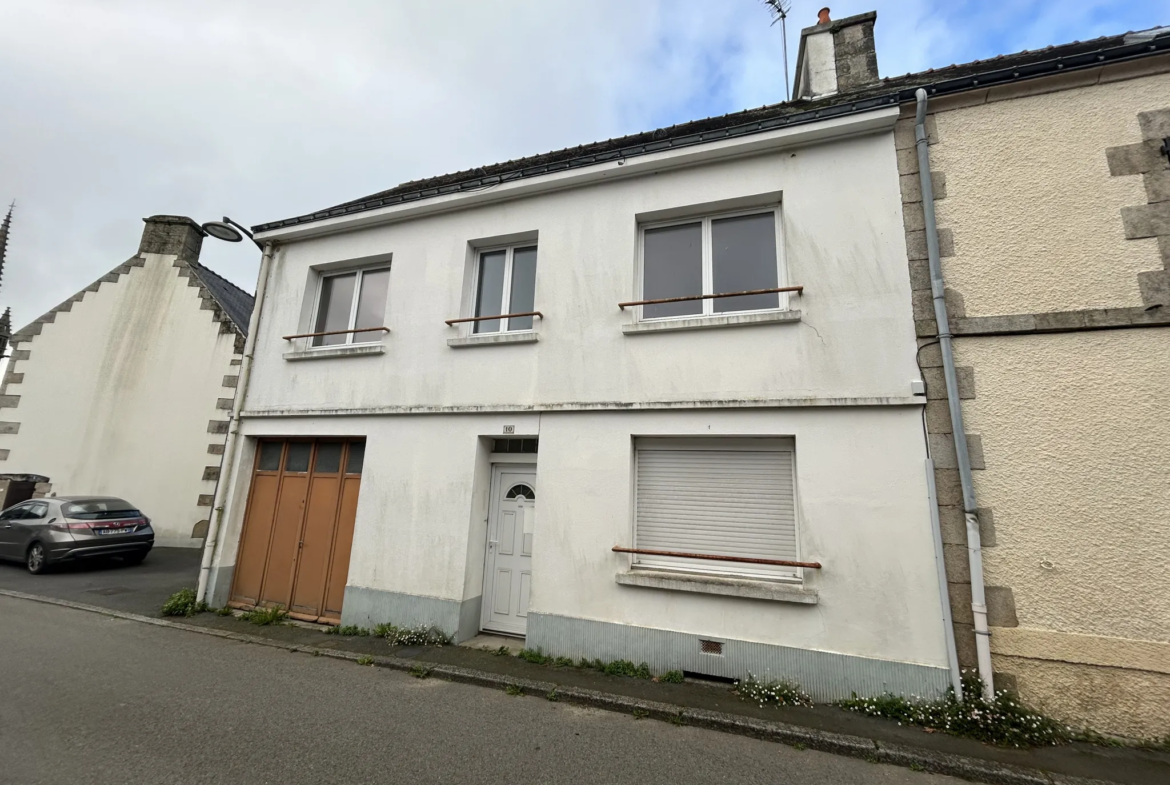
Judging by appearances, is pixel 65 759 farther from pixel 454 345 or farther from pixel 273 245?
pixel 273 245

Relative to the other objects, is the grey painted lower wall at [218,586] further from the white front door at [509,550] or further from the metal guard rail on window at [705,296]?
the metal guard rail on window at [705,296]

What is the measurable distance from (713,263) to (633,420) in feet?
6.65

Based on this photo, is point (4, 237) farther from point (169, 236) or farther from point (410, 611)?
point (410, 611)

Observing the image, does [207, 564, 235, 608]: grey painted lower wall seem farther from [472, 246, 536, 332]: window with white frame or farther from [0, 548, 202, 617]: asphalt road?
[472, 246, 536, 332]: window with white frame

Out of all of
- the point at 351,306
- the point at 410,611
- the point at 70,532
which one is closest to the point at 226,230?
the point at 351,306

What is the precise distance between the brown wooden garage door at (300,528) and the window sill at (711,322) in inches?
167

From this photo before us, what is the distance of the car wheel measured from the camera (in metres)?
9.82

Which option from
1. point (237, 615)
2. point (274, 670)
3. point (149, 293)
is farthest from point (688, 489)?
point (149, 293)

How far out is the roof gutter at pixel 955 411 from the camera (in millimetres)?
3984

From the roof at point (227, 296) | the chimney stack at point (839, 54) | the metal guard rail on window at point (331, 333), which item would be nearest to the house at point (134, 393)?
the roof at point (227, 296)

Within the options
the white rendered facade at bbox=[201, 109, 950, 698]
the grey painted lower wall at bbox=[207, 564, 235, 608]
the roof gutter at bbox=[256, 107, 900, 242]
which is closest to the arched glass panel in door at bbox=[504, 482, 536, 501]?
the white rendered facade at bbox=[201, 109, 950, 698]

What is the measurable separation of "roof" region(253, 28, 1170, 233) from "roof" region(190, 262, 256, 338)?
777 centimetres

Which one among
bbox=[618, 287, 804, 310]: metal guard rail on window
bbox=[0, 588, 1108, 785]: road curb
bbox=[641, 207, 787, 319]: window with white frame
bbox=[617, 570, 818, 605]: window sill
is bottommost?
bbox=[0, 588, 1108, 785]: road curb

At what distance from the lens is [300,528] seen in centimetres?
695
